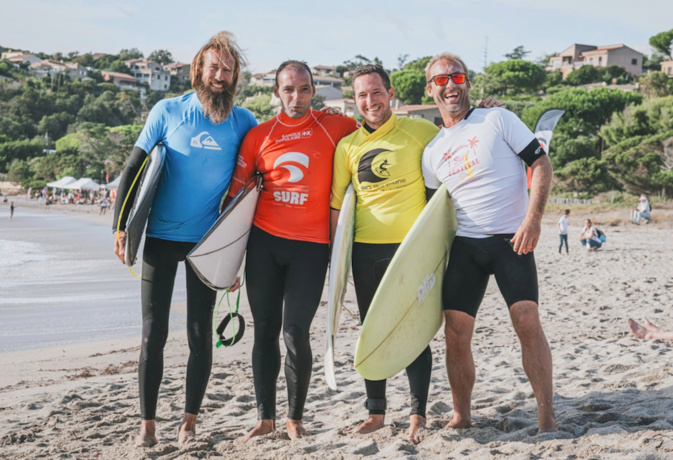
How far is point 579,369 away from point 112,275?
1038 cm

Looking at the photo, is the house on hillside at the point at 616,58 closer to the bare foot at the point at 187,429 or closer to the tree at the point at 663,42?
the tree at the point at 663,42

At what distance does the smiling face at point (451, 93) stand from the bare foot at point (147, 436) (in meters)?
2.03

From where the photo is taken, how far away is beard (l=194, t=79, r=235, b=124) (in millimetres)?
3211

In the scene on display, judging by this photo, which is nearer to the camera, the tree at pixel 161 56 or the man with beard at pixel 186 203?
the man with beard at pixel 186 203

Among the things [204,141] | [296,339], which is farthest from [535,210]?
[204,141]

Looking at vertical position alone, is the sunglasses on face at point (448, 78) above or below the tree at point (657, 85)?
below

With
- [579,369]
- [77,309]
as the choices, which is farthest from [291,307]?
[77,309]

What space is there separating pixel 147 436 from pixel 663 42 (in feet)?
337

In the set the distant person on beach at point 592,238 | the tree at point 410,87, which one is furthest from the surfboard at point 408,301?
the tree at point 410,87

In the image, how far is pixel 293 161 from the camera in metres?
3.16

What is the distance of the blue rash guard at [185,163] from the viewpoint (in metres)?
3.19

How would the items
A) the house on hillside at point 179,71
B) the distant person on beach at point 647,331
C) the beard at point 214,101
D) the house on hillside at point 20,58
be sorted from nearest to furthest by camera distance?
the distant person on beach at point 647,331
the beard at point 214,101
the house on hillside at point 179,71
the house on hillside at point 20,58

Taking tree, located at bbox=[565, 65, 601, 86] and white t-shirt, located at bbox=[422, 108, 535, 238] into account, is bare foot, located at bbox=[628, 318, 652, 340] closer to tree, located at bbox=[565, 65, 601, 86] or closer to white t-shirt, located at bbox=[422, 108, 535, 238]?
white t-shirt, located at bbox=[422, 108, 535, 238]

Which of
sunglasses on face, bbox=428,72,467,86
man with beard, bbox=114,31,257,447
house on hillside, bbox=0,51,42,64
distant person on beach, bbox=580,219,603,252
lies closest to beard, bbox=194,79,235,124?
man with beard, bbox=114,31,257,447
